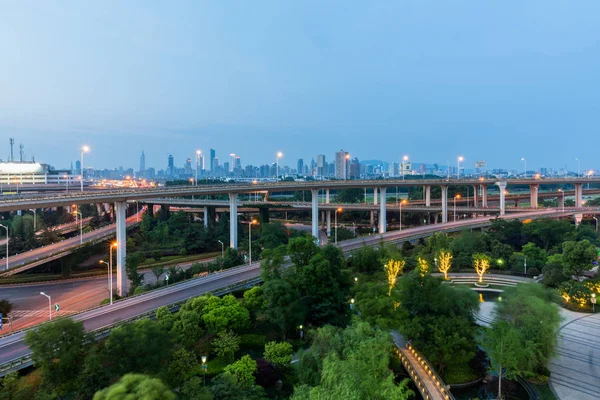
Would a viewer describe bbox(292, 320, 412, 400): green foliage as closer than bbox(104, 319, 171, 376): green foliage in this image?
Yes

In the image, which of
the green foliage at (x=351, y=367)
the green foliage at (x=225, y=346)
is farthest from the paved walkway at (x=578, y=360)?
the green foliage at (x=225, y=346)

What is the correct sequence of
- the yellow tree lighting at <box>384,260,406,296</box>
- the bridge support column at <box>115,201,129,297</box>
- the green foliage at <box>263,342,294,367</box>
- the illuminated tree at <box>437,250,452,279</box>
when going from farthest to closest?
the illuminated tree at <box>437,250,452,279</box> < the bridge support column at <box>115,201,129,297</box> < the yellow tree lighting at <box>384,260,406,296</box> < the green foliage at <box>263,342,294,367</box>

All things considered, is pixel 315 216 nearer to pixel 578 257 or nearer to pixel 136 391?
pixel 578 257

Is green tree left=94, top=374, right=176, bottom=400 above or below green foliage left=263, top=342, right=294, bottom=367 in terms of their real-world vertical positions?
above

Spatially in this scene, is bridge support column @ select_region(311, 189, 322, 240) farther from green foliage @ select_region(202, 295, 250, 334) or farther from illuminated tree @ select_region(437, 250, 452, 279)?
green foliage @ select_region(202, 295, 250, 334)

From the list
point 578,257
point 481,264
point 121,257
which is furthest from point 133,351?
point 481,264

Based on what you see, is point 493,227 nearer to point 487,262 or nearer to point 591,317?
point 487,262

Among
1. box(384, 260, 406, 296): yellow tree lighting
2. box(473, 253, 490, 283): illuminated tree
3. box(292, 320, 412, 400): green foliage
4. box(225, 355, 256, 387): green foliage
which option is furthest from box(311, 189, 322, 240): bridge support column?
box(225, 355, 256, 387): green foliage
